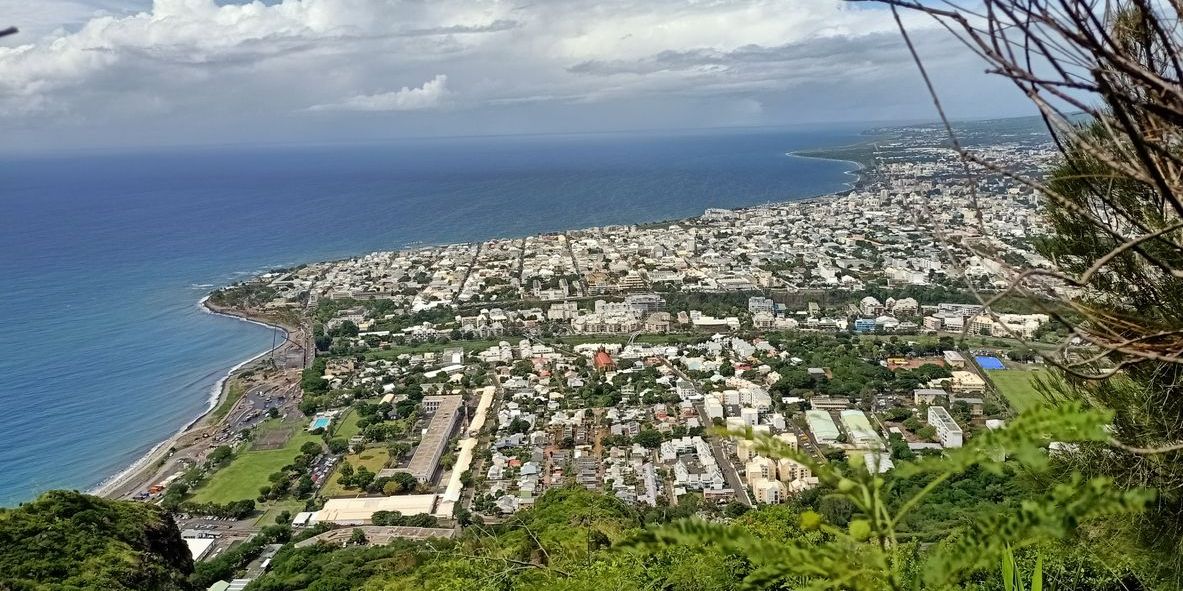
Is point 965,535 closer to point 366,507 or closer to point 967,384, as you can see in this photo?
point 366,507

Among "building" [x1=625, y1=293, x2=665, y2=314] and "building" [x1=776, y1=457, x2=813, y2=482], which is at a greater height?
"building" [x1=625, y1=293, x2=665, y2=314]

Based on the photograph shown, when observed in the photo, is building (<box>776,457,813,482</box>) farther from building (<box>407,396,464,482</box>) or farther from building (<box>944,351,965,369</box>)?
building (<box>944,351,965,369</box>)

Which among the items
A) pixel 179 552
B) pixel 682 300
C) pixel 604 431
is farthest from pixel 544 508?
pixel 682 300

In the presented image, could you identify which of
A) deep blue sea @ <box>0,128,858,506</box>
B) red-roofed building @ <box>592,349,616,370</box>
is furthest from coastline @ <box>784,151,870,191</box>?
red-roofed building @ <box>592,349,616,370</box>

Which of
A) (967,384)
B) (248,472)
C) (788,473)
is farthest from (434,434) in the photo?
(967,384)

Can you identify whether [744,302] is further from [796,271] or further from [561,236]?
[561,236]

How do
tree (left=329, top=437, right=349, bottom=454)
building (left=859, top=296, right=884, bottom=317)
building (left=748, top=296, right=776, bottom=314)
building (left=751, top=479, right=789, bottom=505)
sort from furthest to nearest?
building (left=748, top=296, right=776, bottom=314) < building (left=859, top=296, right=884, bottom=317) < tree (left=329, top=437, right=349, bottom=454) < building (left=751, top=479, right=789, bottom=505)

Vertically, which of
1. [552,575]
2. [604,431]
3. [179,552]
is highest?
[552,575]
